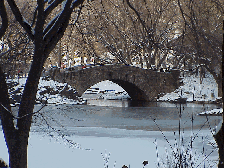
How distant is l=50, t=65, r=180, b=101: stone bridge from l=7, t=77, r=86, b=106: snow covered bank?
648 millimetres

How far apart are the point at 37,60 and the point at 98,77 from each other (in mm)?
24837

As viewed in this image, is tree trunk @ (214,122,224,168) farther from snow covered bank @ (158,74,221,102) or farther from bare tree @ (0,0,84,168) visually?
snow covered bank @ (158,74,221,102)

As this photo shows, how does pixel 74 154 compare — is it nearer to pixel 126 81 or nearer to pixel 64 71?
pixel 64 71

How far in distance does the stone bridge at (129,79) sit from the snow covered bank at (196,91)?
849mm

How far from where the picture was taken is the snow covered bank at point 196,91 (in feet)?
96.1

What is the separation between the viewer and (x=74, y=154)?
352 inches

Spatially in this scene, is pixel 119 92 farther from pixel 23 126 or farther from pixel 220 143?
pixel 220 143

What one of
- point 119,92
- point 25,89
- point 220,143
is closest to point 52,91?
point 119,92

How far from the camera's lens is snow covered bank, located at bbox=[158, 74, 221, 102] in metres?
29.3

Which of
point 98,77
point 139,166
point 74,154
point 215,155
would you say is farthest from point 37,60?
point 98,77

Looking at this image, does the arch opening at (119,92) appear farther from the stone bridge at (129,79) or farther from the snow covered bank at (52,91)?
the snow covered bank at (52,91)

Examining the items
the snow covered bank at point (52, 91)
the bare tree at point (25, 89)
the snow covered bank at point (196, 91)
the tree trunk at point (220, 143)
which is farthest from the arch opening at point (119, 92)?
the tree trunk at point (220, 143)

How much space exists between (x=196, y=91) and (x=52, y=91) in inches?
441

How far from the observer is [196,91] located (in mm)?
30203
